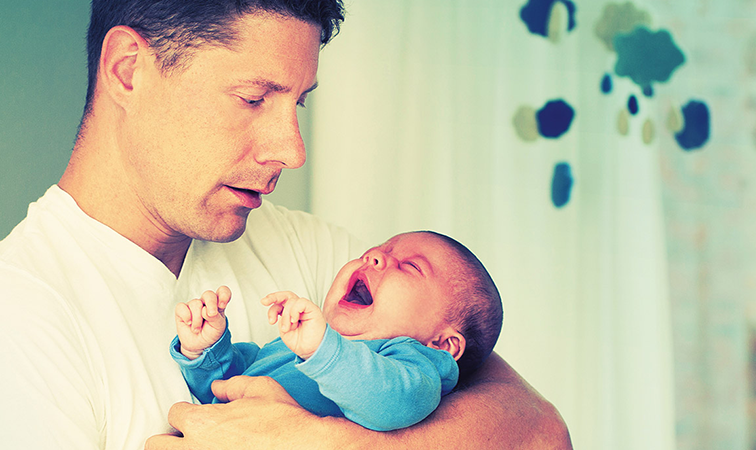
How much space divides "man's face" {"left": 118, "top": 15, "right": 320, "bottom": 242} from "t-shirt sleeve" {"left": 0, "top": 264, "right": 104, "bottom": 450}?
29cm

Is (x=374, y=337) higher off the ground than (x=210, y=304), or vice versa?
(x=210, y=304)

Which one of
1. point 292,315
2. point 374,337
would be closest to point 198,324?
point 292,315

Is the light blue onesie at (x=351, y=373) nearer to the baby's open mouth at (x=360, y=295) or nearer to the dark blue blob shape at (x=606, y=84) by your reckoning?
the baby's open mouth at (x=360, y=295)

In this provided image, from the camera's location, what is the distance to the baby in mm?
921

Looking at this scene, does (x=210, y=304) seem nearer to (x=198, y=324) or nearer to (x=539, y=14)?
(x=198, y=324)

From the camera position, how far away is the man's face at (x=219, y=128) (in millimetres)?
1121

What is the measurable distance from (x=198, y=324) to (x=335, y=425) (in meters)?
0.29

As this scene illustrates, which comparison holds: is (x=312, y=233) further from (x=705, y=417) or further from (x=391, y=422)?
(x=705, y=417)

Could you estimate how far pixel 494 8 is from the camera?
251cm

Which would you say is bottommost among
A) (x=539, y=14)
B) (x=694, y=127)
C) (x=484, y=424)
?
(x=484, y=424)

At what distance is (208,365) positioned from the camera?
1.11m

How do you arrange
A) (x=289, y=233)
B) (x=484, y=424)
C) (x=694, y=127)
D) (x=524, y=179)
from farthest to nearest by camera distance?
(x=524, y=179)
(x=694, y=127)
(x=289, y=233)
(x=484, y=424)

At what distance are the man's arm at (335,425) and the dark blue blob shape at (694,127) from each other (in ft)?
5.20

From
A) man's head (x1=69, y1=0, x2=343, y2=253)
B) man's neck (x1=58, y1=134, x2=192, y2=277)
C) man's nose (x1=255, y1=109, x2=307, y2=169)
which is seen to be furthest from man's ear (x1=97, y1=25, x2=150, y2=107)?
man's nose (x1=255, y1=109, x2=307, y2=169)
